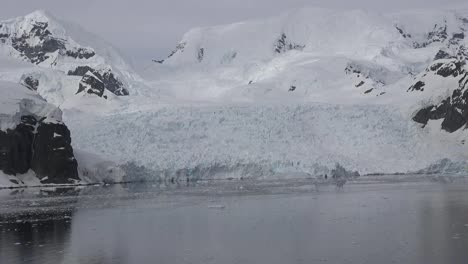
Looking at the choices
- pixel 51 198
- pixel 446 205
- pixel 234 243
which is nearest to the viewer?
pixel 234 243

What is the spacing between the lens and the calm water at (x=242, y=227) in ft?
64.3

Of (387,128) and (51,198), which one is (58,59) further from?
(51,198)

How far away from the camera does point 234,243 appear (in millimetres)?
21734

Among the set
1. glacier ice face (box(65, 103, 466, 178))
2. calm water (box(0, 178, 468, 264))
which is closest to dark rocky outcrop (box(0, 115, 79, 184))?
glacier ice face (box(65, 103, 466, 178))

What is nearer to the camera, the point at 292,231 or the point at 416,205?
the point at 292,231

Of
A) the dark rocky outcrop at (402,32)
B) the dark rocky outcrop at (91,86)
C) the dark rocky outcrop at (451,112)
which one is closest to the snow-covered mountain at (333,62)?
the dark rocky outcrop at (451,112)

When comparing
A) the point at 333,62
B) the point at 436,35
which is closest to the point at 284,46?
the point at 436,35

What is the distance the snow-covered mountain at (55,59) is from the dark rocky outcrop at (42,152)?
28.3 metres

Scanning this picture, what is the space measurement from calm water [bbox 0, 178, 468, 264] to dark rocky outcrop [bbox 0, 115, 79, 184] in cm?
1089

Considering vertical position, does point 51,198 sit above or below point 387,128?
below

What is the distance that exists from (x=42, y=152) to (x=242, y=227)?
30.3m

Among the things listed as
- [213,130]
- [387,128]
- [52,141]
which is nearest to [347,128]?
[387,128]

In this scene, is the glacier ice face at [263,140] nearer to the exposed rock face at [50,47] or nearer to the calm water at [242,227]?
the calm water at [242,227]

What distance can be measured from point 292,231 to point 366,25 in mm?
113925
